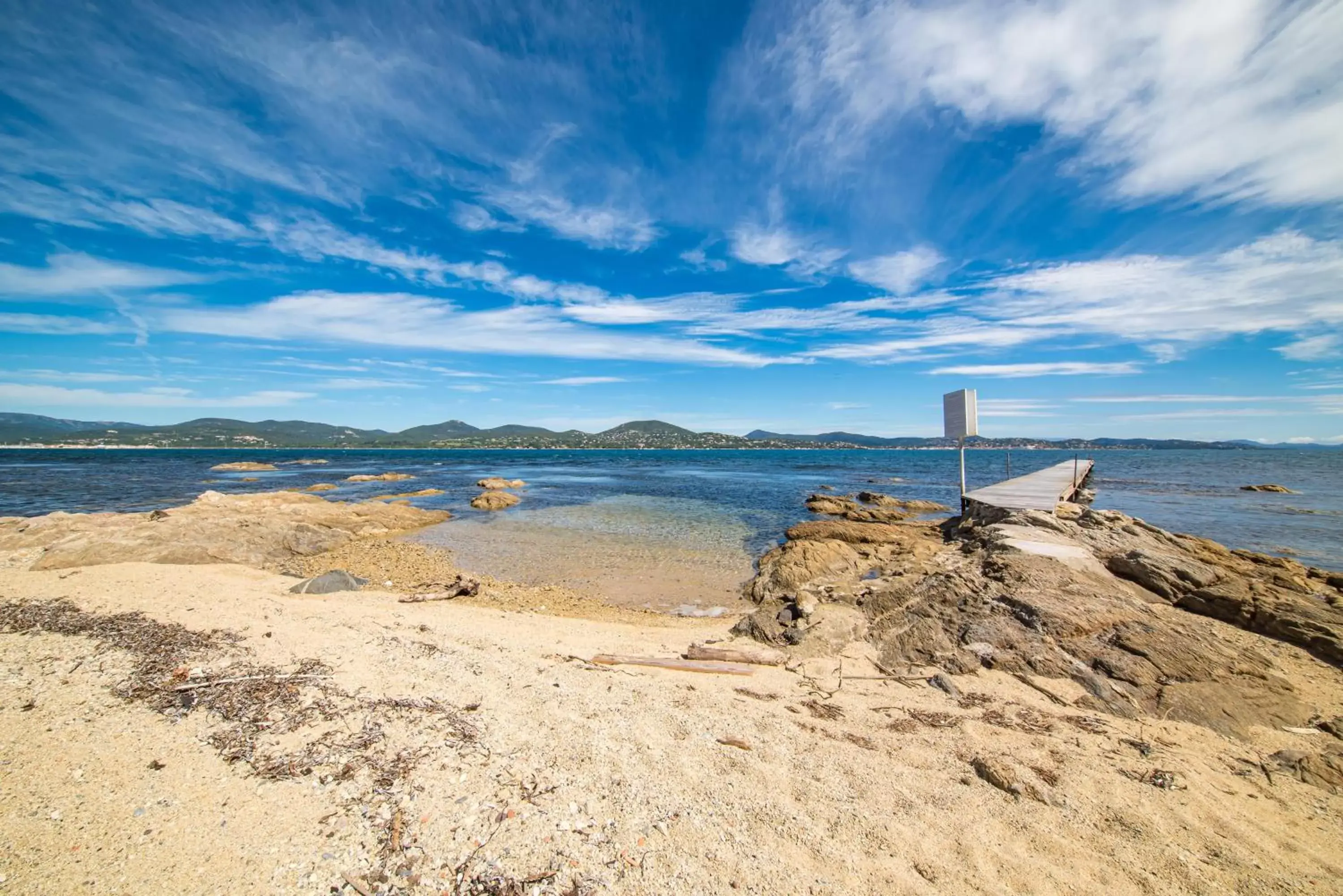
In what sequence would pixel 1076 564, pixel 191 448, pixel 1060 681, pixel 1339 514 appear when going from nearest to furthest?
1. pixel 1060 681
2. pixel 1076 564
3. pixel 1339 514
4. pixel 191 448

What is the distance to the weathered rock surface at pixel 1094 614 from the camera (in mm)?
6527

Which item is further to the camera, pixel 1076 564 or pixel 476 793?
pixel 1076 564

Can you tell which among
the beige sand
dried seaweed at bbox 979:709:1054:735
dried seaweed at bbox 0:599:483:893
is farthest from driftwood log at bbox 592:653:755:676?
dried seaweed at bbox 979:709:1054:735

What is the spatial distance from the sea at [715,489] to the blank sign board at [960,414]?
7.87 m

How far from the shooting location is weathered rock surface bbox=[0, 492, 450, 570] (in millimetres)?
12820

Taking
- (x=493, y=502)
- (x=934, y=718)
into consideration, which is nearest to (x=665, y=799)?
Result: (x=934, y=718)

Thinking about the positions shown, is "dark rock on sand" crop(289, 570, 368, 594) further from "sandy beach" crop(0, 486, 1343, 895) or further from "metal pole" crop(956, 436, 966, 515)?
"metal pole" crop(956, 436, 966, 515)

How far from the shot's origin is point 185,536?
47.4 ft

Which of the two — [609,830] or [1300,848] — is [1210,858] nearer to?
[1300,848]

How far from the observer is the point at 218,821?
3.77 meters

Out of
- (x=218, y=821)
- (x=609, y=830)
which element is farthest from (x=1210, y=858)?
(x=218, y=821)

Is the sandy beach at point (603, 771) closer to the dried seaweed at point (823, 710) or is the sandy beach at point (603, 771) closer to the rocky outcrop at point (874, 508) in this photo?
the dried seaweed at point (823, 710)

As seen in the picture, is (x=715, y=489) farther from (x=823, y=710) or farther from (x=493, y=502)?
(x=823, y=710)

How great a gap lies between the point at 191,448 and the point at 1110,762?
192 m
